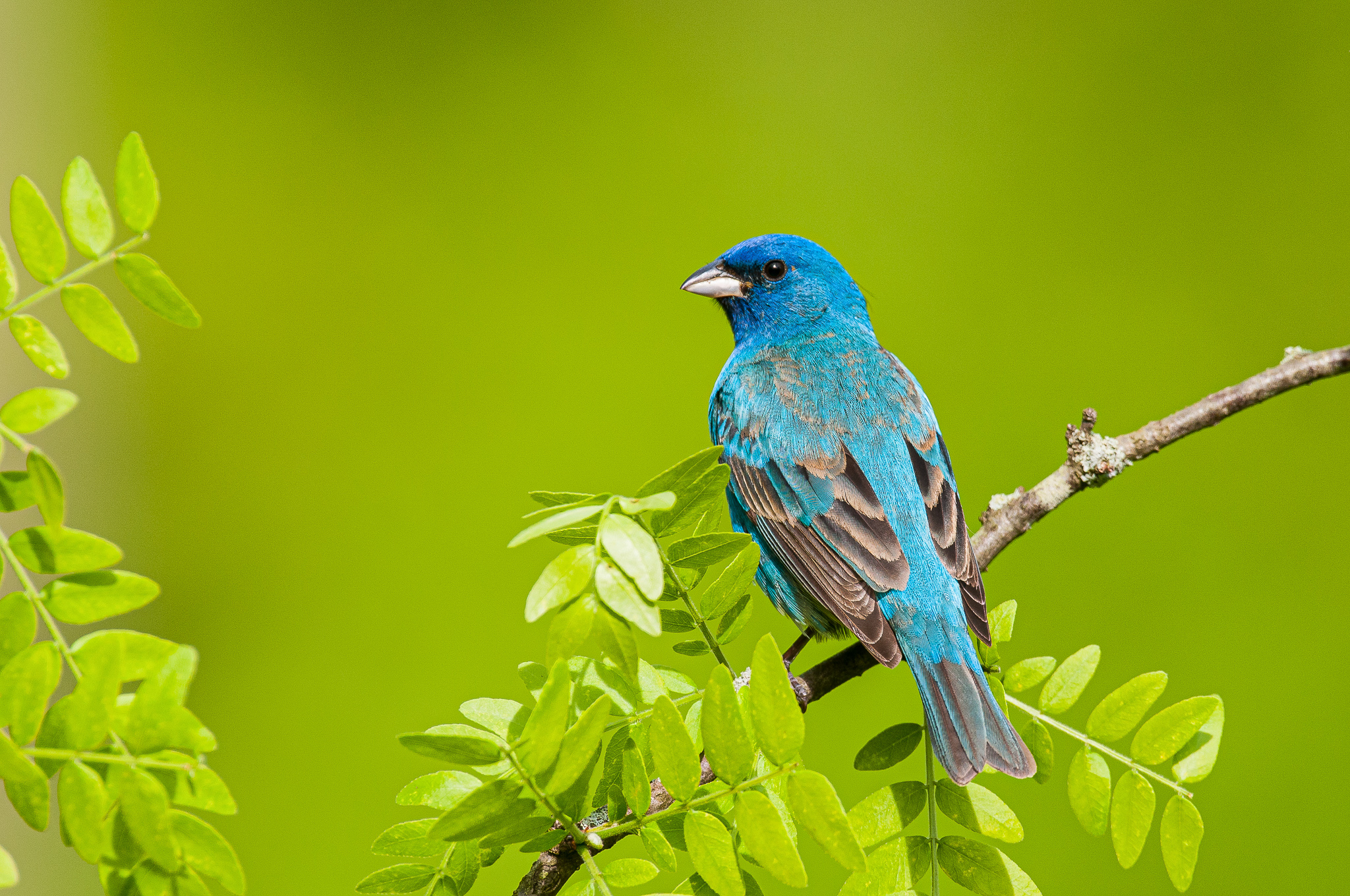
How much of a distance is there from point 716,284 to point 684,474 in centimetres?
205

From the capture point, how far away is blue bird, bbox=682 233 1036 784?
6.59 feet

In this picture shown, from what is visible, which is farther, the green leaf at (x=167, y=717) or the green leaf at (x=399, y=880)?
the green leaf at (x=399, y=880)

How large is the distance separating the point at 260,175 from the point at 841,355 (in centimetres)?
372

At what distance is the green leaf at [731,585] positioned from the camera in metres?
1.44

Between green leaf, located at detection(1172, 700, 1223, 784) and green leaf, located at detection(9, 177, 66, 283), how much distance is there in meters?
1.60

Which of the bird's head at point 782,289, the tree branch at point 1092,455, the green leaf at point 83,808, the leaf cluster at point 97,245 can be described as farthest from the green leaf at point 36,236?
the bird's head at point 782,289

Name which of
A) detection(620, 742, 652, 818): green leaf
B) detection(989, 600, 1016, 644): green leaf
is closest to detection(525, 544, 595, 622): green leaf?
detection(620, 742, 652, 818): green leaf

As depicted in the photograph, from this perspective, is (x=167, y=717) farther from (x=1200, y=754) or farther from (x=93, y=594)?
(x=1200, y=754)

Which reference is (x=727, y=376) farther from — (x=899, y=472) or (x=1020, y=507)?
(x=1020, y=507)

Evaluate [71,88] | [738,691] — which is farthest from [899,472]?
[71,88]

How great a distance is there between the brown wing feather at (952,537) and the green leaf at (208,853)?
145 centimetres

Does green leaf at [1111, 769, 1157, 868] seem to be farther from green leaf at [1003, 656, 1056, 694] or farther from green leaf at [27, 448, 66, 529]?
green leaf at [27, 448, 66, 529]

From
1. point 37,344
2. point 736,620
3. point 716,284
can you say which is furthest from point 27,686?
point 716,284

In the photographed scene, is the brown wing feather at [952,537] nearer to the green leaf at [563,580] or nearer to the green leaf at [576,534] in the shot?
the green leaf at [576,534]
